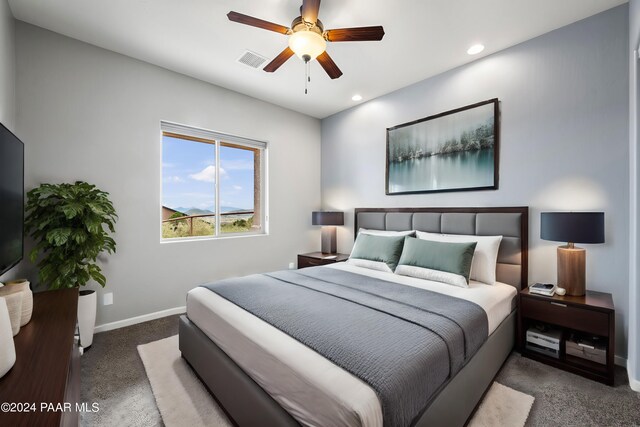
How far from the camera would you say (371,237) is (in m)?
3.30

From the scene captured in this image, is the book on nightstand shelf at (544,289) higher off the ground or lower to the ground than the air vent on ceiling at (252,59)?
lower

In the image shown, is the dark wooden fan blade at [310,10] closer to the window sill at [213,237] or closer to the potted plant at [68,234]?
the potted plant at [68,234]

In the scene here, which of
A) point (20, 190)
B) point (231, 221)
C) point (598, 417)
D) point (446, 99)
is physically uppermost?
point (446, 99)

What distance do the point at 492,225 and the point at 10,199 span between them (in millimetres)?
3711

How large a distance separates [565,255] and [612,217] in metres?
0.50

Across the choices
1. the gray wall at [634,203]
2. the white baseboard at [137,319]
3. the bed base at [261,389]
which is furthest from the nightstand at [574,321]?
the white baseboard at [137,319]

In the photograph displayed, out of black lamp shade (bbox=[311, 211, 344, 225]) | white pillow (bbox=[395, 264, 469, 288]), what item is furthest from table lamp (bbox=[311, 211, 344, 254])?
white pillow (bbox=[395, 264, 469, 288])

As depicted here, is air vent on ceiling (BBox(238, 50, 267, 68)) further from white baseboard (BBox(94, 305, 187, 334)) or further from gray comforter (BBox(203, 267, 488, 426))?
white baseboard (BBox(94, 305, 187, 334))

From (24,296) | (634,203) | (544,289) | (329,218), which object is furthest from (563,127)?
(24,296)

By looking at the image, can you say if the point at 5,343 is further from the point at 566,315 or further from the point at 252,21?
the point at 566,315

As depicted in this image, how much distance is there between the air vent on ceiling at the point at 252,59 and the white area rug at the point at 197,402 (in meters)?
2.99

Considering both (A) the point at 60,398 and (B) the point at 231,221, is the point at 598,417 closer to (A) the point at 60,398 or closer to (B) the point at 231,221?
(A) the point at 60,398

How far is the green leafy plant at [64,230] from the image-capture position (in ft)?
7.38

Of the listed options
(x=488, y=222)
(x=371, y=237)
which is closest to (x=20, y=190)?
(x=371, y=237)
